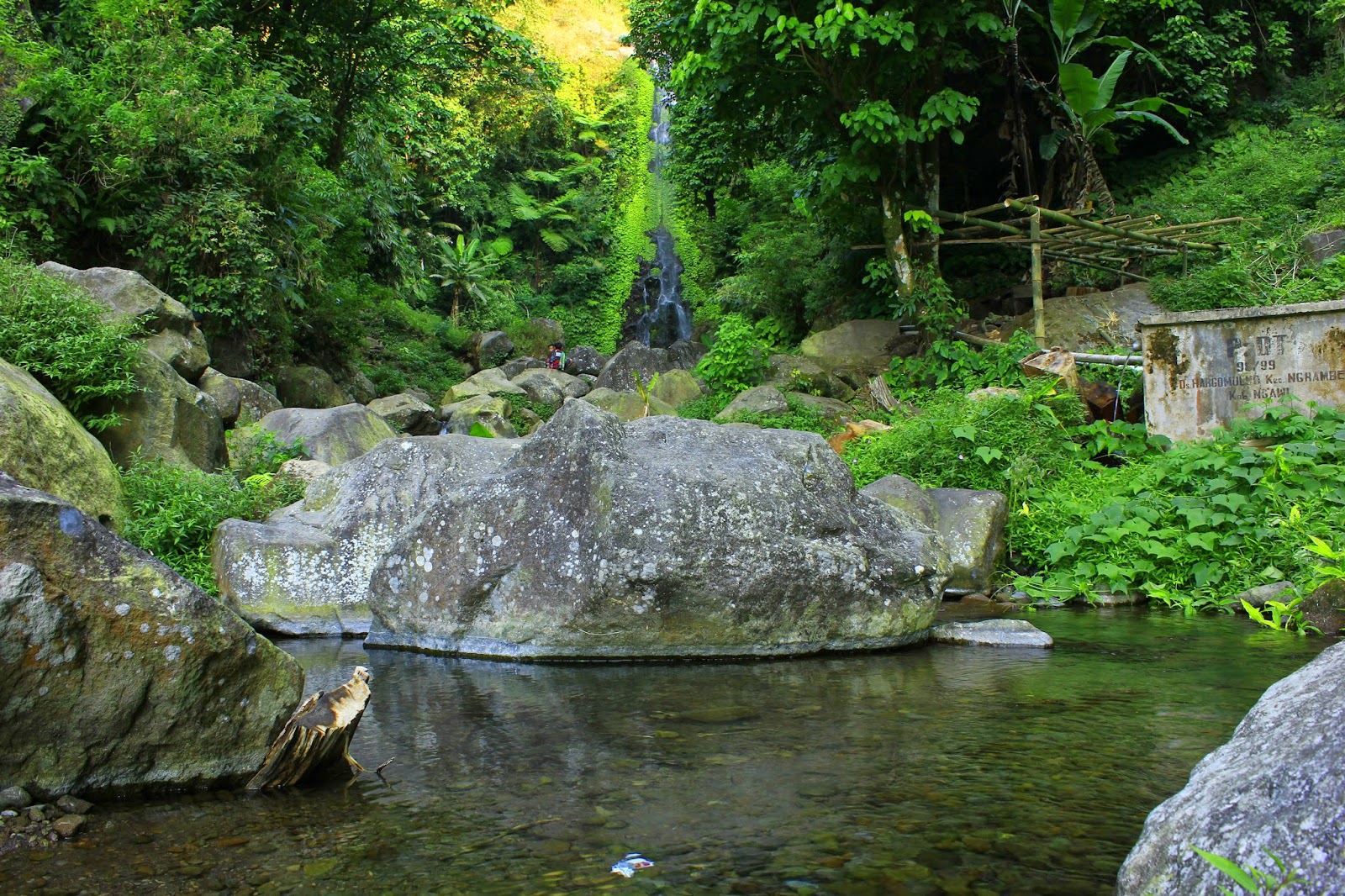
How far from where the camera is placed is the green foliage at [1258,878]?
1951mm

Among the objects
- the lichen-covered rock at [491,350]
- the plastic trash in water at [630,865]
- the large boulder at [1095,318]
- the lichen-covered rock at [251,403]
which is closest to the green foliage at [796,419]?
the large boulder at [1095,318]

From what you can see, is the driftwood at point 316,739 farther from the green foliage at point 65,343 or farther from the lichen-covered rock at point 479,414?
the lichen-covered rock at point 479,414

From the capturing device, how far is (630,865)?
3.00 meters

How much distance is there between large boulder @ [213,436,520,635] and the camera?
7.20 m

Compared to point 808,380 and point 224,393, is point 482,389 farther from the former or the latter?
point 224,393

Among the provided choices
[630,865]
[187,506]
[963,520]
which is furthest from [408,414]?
[630,865]

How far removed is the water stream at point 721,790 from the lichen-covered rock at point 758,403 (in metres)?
9.31

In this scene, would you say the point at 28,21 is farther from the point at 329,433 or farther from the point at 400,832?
the point at 400,832

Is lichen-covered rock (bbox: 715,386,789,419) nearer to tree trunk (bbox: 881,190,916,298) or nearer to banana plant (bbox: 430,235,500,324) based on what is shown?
tree trunk (bbox: 881,190,916,298)

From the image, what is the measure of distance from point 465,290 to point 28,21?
17.9 meters

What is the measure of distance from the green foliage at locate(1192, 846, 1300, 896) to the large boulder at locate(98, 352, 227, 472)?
972 cm

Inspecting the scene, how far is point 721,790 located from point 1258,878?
1.99m

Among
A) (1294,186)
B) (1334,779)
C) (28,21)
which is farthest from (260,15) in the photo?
(1334,779)

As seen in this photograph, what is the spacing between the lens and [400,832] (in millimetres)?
3281
